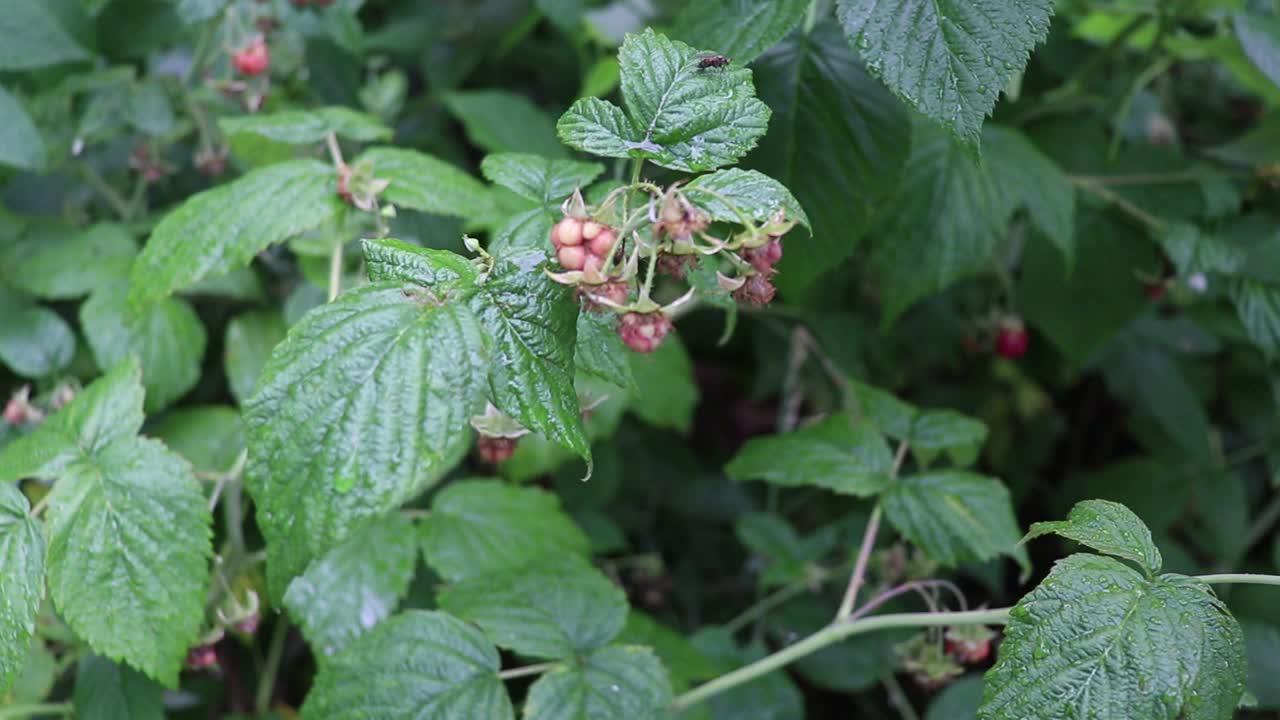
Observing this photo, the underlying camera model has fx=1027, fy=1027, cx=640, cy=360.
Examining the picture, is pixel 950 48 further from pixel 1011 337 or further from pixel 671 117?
pixel 1011 337

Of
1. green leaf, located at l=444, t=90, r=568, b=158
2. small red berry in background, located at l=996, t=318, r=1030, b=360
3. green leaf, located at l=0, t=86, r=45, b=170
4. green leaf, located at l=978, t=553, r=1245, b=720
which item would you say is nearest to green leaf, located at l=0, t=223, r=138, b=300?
green leaf, located at l=0, t=86, r=45, b=170

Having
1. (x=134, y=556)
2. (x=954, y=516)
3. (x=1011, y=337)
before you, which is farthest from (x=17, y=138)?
(x=1011, y=337)

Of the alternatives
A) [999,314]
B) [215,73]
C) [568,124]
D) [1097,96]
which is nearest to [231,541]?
[568,124]

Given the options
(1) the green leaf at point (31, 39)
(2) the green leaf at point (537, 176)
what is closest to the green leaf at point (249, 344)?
(1) the green leaf at point (31, 39)

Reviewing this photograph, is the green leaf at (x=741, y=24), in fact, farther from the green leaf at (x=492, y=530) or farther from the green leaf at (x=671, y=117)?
the green leaf at (x=492, y=530)

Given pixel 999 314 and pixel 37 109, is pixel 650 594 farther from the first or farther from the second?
pixel 37 109

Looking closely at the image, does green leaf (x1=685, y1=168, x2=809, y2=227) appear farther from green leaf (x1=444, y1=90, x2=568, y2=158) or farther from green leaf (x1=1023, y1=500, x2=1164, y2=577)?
green leaf (x1=444, y1=90, x2=568, y2=158)
